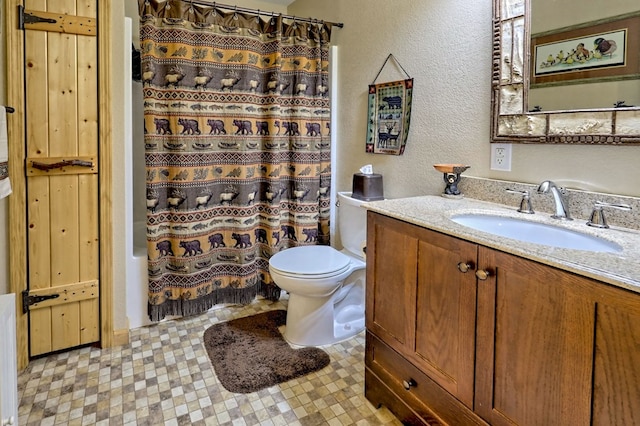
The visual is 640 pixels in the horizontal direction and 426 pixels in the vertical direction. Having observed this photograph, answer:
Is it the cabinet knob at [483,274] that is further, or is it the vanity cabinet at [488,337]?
the cabinet knob at [483,274]

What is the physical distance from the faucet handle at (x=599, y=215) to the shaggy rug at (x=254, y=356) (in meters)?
1.30

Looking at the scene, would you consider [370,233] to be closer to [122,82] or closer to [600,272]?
[600,272]

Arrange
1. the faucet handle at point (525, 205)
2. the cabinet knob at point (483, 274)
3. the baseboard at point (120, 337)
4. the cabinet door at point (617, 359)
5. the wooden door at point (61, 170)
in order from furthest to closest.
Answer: the baseboard at point (120, 337) < the wooden door at point (61, 170) < the faucet handle at point (525, 205) < the cabinet knob at point (483, 274) < the cabinet door at point (617, 359)

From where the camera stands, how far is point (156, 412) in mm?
1627

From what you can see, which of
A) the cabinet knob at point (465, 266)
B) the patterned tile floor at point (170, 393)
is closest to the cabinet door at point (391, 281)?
the cabinet knob at point (465, 266)

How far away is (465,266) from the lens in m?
1.19

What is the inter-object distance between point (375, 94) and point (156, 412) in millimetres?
1927

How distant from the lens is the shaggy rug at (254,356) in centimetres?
185

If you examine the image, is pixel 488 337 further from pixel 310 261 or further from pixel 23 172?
pixel 23 172

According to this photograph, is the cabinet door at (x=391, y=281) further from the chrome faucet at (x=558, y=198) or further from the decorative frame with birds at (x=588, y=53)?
the decorative frame with birds at (x=588, y=53)

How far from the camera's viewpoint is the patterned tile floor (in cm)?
160

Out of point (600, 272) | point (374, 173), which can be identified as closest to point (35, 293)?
point (374, 173)

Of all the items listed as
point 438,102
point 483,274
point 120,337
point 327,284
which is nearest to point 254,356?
point 327,284

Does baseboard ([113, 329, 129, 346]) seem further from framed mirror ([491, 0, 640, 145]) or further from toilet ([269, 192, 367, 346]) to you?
framed mirror ([491, 0, 640, 145])
